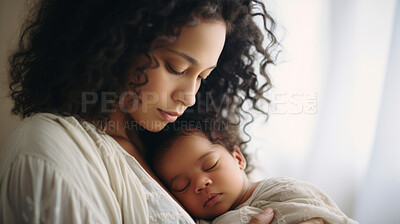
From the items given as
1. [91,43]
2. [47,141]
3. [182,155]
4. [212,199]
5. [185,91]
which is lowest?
[212,199]

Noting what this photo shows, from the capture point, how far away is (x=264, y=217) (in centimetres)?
110

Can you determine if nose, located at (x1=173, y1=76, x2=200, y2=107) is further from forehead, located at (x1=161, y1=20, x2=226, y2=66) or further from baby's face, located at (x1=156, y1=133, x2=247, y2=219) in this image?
baby's face, located at (x1=156, y1=133, x2=247, y2=219)

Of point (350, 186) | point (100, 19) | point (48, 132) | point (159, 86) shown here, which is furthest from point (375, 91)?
point (48, 132)

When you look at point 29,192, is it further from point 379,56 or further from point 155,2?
point 379,56

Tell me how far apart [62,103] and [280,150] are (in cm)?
130

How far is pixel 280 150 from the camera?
6.43ft

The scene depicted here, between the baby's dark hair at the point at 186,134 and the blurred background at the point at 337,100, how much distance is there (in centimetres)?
40

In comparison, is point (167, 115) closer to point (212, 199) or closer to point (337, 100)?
point (212, 199)

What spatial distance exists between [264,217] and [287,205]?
0.33 feet

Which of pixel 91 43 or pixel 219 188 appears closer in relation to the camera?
pixel 91 43

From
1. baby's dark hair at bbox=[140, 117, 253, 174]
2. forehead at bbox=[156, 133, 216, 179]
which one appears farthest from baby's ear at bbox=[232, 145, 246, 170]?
forehead at bbox=[156, 133, 216, 179]

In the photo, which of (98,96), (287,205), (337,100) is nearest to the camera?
(98,96)

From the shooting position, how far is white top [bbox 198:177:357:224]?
1.11 m

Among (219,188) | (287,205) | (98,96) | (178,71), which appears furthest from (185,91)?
(287,205)
